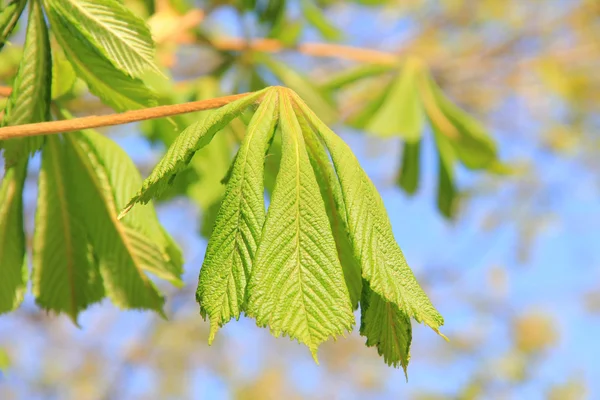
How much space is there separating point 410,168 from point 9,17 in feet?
3.88

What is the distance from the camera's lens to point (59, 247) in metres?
0.93

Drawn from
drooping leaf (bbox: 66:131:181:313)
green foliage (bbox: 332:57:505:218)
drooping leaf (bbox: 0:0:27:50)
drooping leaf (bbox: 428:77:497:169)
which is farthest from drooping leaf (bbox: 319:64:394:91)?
drooping leaf (bbox: 0:0:27:50)

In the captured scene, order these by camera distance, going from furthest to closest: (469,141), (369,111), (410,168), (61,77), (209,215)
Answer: (369,111) < (410,168) < (469,141) < (209,215) < (61,77)

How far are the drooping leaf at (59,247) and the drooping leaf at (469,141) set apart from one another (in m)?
1.00

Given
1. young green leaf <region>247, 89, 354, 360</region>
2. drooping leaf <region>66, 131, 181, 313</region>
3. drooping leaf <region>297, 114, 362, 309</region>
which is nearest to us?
young green leaf <region>247, 89, 354, 360</region>

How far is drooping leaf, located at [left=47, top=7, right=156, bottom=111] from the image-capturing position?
77 cm

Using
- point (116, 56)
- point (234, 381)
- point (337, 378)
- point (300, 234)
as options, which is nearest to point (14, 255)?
point (116, 56)

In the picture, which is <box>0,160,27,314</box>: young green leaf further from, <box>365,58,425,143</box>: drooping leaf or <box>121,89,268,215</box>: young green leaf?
<box>365,58,425,143</box>: drooping leaf

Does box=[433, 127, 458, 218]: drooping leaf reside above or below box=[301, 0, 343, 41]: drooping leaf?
below

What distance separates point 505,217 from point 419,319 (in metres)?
3.88

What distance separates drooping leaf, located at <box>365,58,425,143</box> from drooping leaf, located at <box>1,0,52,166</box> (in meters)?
0.89

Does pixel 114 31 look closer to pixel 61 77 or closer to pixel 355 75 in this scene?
pixel 61 77

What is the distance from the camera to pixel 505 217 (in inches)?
167

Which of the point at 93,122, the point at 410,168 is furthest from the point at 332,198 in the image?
the point at 410,168
